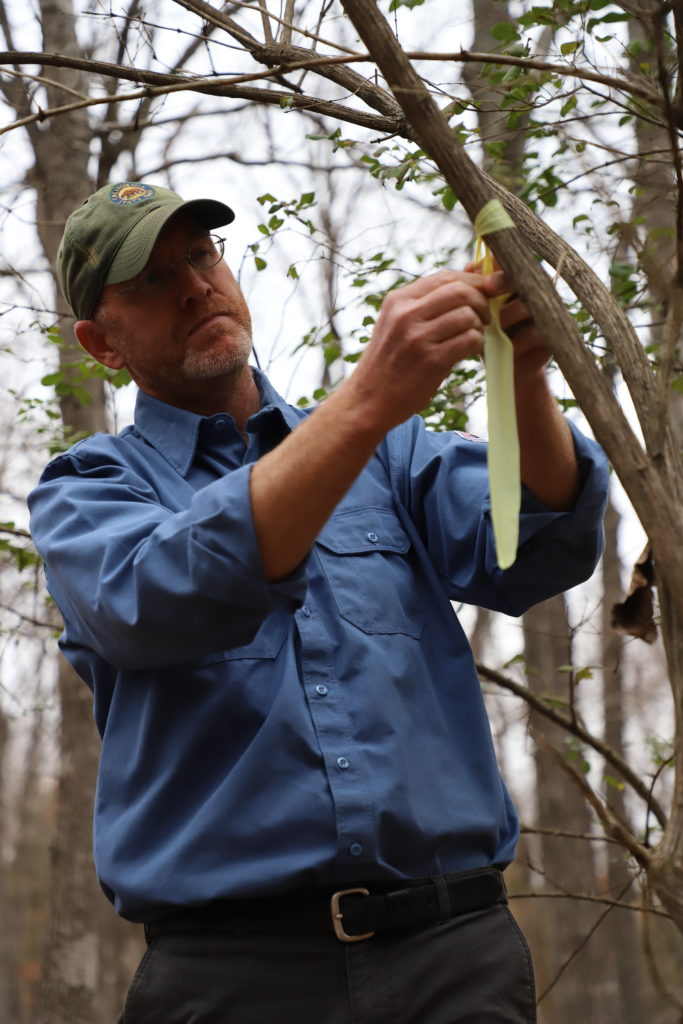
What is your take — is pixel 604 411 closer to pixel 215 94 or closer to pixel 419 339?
pixel 419 339

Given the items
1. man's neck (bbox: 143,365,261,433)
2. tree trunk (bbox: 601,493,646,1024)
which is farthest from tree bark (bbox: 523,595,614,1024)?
man's neck (bbox: 143,365,261,433)

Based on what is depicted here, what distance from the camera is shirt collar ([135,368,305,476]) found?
7.05 feet

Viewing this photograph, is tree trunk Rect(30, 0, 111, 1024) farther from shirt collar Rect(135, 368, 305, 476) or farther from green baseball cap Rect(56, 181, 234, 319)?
shirt collar Rect(135, 368, 305, 476)

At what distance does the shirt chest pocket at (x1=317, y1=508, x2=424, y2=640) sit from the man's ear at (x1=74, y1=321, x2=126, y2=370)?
671 mm

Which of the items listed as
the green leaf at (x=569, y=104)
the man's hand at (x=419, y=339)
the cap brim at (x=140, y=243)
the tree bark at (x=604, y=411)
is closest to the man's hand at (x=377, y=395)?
the man's hand at (x=419, y=339)

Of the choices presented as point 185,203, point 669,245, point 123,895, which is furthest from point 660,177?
point 123,895

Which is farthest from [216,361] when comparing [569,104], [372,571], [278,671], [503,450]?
[569,104]

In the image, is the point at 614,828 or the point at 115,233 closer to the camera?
the point at 614,828

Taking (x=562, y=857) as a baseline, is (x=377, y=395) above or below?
above

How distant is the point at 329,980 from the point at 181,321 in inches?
50.1

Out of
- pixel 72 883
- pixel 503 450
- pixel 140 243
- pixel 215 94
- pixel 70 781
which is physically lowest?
pixel 72 883

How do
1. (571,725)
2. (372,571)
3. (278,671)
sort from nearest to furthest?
(278,671) < (372,571) < (571,725)

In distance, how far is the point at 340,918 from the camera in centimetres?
175

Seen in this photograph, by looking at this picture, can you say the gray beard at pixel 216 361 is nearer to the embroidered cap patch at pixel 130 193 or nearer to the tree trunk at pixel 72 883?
the embroidered cap patch at pixel 130 193
